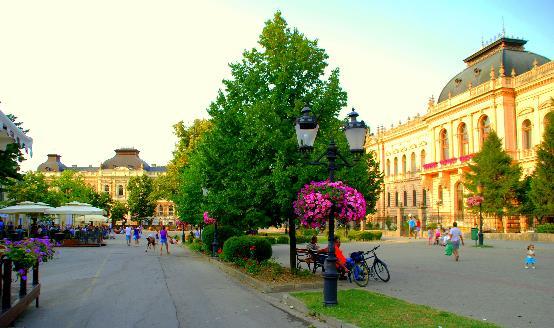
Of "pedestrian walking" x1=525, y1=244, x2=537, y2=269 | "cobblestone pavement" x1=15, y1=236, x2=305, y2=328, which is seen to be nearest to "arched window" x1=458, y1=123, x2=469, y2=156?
"pedestrian walking" x1=525, y1=244, x2=537, y2=269

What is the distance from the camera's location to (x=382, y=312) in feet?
30.5

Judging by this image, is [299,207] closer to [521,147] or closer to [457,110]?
[521,147]

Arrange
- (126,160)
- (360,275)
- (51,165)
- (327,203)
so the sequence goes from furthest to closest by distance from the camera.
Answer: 1. (51,165)
2. (126,160)
3. (360,275)
4. (327,203)

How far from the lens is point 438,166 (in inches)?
2130

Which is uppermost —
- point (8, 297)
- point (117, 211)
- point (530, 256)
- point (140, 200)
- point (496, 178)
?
point (496, 178)

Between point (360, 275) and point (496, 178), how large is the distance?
105 ft

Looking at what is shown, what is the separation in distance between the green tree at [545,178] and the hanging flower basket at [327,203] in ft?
93.6

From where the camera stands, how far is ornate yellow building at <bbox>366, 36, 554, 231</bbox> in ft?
143

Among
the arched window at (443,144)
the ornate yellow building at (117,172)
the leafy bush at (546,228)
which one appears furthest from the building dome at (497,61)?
the ornate yellow building at (117,172)

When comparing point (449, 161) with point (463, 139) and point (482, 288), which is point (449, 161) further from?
point (482, 288)

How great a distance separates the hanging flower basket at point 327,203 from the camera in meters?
11.4

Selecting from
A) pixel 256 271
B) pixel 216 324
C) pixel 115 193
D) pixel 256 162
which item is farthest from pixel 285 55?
pixel 115 193

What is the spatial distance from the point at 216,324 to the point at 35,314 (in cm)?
396

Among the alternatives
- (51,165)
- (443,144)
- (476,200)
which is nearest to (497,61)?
(443,144)
